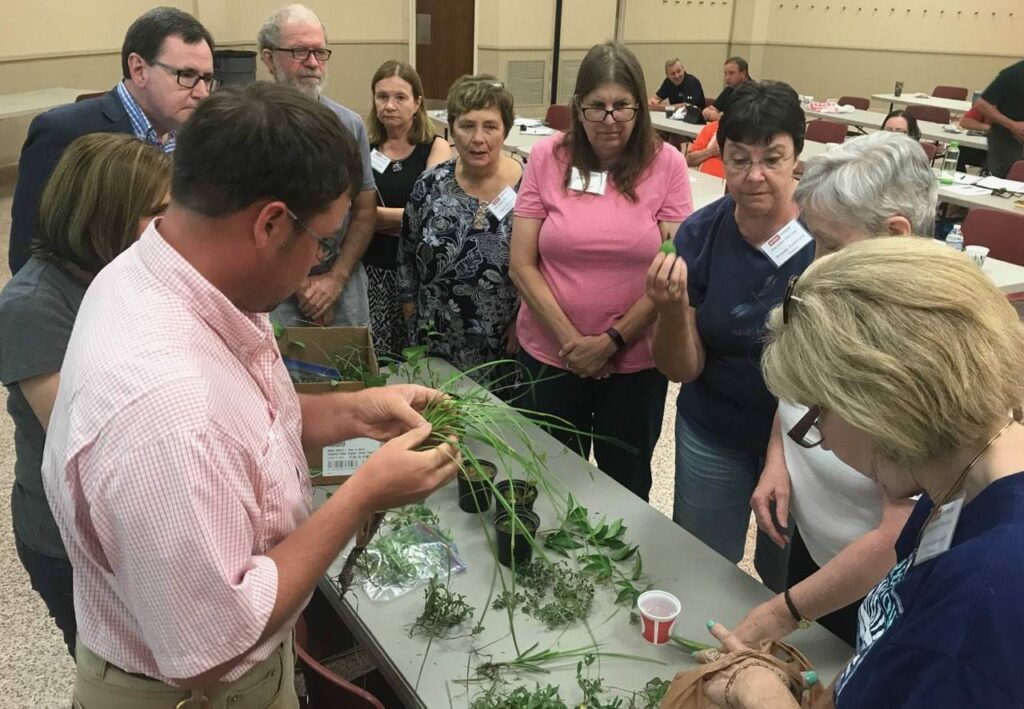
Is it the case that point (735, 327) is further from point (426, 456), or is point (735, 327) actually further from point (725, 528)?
point (426, 456)

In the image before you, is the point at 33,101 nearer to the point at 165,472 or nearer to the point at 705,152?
the point at 705,152

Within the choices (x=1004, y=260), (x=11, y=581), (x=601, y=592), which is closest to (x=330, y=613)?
(x=601, y=592)

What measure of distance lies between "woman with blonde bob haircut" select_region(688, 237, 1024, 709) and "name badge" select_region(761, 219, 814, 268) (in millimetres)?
872

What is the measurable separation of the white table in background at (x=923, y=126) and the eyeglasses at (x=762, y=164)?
5.61m

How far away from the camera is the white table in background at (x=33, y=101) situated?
21.4ft

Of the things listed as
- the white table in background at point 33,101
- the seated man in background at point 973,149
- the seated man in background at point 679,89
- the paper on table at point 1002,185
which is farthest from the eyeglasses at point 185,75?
the seated man in background at point 679,89

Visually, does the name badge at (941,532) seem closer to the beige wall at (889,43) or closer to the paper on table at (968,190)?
the paper on table at (968,190)

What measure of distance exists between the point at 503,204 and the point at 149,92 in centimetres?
109

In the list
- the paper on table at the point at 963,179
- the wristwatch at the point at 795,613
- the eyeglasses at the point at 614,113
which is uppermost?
the eyeglasses at the point at 614,113

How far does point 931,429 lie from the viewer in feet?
2.99

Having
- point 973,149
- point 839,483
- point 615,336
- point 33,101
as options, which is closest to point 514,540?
point 839,483

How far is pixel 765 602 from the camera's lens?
1.50m

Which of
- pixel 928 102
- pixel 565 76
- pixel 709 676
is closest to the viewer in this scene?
pixel 709 676

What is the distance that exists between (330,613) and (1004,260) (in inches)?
144
